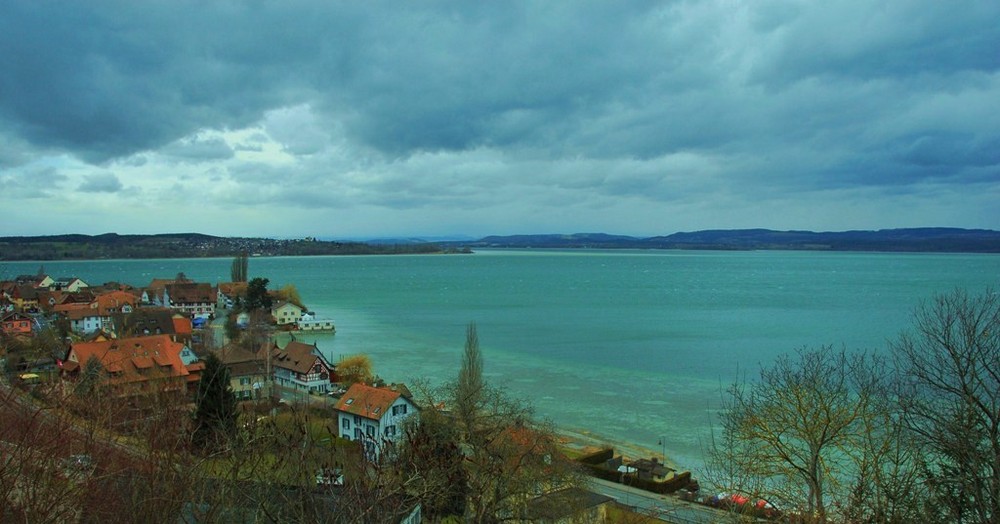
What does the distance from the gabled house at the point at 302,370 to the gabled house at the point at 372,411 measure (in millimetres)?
5734

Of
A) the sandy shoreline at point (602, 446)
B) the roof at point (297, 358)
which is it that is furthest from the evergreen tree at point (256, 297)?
the sandy shoreline at point (602, 446)

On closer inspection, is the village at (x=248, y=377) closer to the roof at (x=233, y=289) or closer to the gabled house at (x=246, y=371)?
the gabled house at (x=246, y=371)

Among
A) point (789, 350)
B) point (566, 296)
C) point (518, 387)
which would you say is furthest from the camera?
point (566, 296)

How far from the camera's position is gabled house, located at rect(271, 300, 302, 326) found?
44.8 metres

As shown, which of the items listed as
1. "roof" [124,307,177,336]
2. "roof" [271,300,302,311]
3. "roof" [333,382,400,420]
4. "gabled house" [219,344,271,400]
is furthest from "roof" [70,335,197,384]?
→ "roof" [271,300,302,311]

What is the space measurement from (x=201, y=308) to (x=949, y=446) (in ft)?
175

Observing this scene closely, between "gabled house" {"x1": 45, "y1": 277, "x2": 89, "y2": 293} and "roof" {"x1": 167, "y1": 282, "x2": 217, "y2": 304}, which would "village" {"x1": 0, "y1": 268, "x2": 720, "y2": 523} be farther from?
"gabled house" {"x1": 45, "y1": 277, "x2": 89, "y2": 293}

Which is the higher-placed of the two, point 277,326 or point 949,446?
point 949,446

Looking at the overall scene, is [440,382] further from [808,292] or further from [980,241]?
[980,241]

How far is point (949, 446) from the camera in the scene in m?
5.61

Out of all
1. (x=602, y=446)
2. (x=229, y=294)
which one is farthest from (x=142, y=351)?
(x=229, y=294)

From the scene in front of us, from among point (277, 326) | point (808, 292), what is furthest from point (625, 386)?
point (808, 292)

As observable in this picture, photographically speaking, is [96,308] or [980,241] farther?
[980,241]

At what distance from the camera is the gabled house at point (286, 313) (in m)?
44.8
